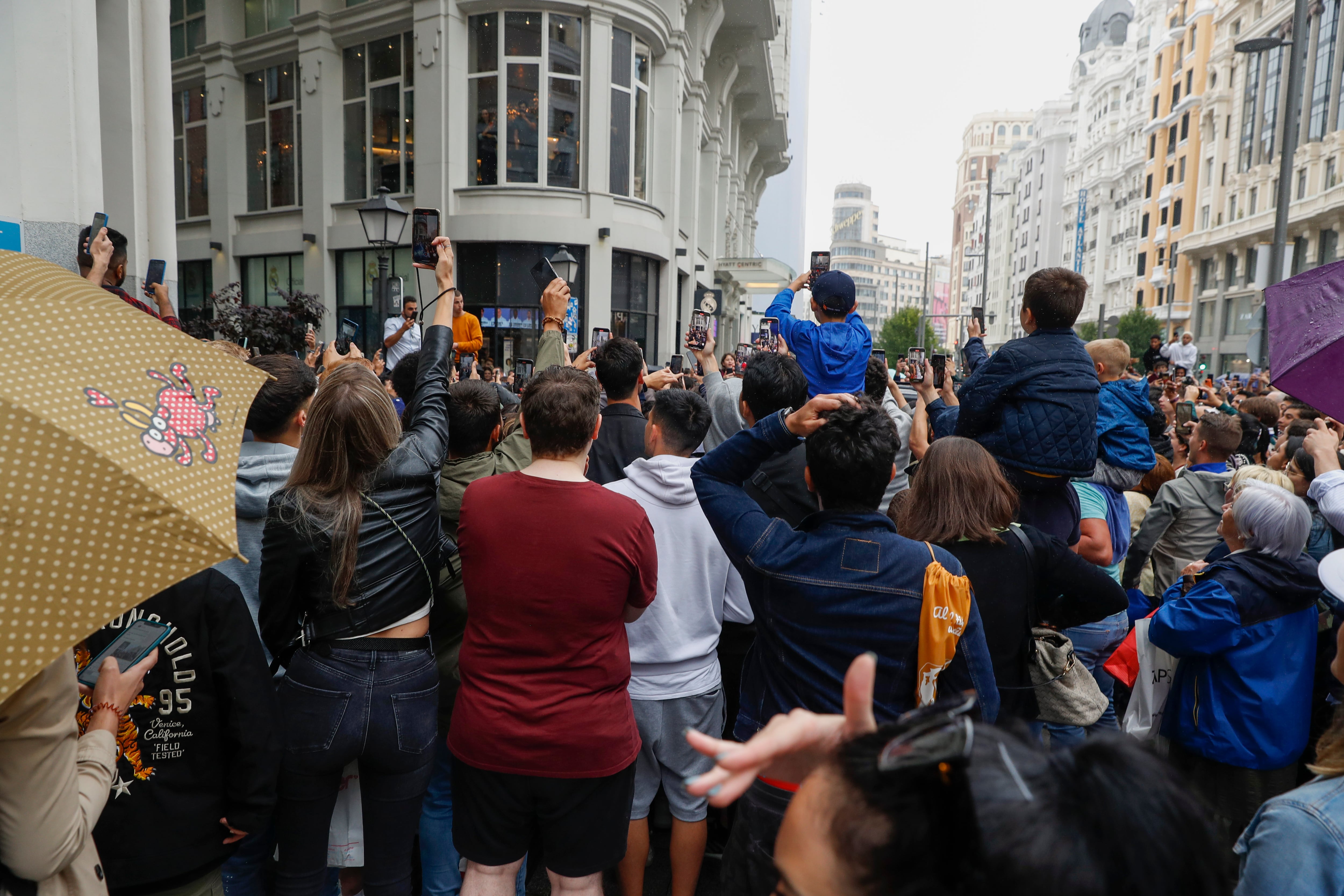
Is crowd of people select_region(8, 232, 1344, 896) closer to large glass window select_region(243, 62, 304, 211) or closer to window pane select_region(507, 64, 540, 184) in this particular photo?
window pane select_region(507, 64, 540, 184)

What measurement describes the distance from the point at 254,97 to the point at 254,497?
85.7 ft

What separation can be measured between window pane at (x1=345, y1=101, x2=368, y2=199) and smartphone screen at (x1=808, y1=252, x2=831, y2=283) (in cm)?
1922

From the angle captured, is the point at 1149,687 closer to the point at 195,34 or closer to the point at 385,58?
the point at 385,58

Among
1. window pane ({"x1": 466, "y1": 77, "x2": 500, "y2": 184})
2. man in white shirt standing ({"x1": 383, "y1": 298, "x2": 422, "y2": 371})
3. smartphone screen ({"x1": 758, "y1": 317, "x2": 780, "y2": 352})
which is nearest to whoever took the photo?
smartphone screen ({"x1": 758, "y1": 317, "x2": 780, "y2": 352})

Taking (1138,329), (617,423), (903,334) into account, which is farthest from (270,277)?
(903,334)

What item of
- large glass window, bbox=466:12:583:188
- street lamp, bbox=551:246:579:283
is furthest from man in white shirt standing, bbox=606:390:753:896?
large glass window, bbox=466:12:583:188

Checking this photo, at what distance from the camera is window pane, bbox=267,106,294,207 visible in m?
22.8

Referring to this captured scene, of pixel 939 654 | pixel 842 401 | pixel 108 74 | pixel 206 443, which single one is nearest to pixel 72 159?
pixel 108 74

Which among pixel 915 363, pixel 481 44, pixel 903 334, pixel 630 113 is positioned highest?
pixel 481 44

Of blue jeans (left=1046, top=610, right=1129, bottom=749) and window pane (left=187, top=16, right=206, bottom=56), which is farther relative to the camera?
window pane (left=187, top=16, right=206, bottom=56)

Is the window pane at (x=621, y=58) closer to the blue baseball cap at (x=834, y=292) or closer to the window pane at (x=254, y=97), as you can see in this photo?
the window pane at (x=254, y=97)

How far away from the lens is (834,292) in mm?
5309

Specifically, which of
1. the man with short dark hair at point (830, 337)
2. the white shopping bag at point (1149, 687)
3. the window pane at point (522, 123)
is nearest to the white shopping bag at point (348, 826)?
the white shopping bag at point (1149, 687)

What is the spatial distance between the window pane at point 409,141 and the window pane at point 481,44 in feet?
6.49
